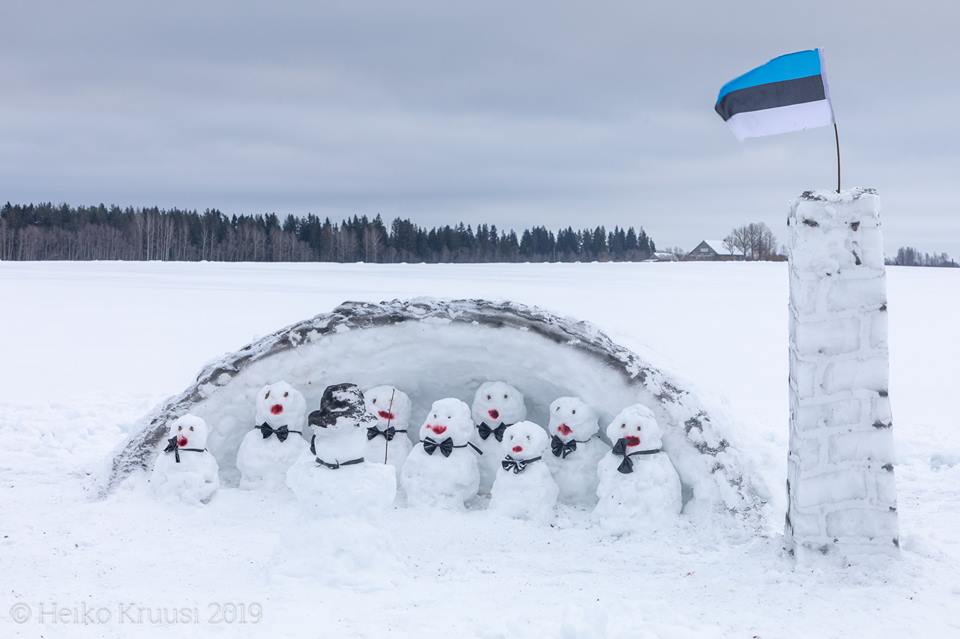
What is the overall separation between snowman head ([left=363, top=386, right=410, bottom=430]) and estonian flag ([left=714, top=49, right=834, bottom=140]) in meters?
3.10

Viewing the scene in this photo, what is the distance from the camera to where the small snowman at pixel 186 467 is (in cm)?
542

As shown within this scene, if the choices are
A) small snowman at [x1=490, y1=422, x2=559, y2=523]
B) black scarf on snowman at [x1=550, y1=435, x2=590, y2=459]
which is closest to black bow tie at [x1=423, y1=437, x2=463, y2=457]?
small snowman at [x1=490, y1=422, x2=559, y2=523]

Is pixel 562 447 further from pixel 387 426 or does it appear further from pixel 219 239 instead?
pixel 219 239

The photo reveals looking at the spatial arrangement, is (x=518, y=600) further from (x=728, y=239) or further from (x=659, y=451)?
(x=728, y=239)

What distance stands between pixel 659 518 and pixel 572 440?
0.87 metres

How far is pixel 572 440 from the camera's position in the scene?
18.4ft

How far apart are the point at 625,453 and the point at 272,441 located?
8.41 ft

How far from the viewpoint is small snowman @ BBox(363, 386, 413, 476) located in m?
6.01

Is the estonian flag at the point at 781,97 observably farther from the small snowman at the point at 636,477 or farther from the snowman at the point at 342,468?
the snowman at the point at 342,468

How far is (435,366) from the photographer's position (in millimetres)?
6289

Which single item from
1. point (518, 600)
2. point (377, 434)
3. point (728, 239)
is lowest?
point (518, 600)

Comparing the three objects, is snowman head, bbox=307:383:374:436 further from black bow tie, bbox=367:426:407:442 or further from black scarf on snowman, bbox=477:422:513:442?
black scarf on snowman, bbox=477:422:513:442

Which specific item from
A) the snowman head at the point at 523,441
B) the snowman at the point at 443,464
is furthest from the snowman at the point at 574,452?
the snowman at the point at 443,464

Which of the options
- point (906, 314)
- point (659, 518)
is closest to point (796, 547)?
Answer: point (659, 518)
